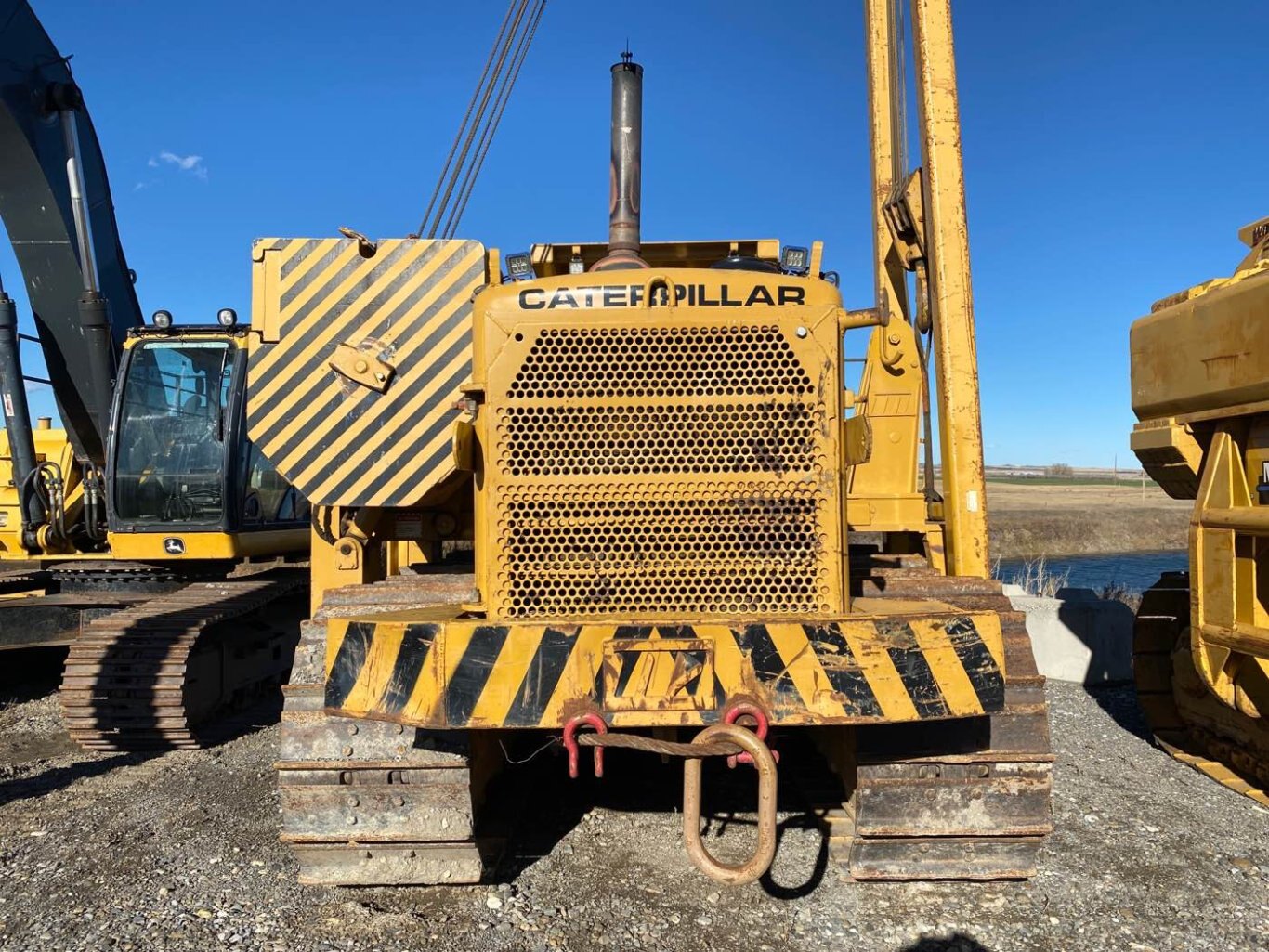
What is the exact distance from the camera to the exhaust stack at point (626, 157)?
12.6 ft

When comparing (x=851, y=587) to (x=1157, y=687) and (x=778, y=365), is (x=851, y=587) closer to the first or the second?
(x=778, y=365)

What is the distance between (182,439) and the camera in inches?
266

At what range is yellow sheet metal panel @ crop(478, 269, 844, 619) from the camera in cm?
289

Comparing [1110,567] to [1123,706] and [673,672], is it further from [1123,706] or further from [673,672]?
[673,672]

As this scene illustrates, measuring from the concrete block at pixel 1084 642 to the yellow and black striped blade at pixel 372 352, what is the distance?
5.26m

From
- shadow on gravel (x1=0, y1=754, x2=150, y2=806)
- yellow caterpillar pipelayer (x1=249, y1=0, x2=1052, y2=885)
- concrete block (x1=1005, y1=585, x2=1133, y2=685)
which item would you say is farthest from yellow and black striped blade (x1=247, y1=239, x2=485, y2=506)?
concrete block (x1=1005, y1=585, x2=1133, y2=685)

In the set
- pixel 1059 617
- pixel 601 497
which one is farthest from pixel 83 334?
pixel 1059 617

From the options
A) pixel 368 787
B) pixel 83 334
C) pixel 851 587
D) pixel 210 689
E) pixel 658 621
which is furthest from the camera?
pixel 83 334

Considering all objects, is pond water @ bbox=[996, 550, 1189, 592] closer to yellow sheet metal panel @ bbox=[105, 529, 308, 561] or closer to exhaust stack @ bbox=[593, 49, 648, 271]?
yellow sheet metal panel @ bbox=[105, 529, 308, 561]

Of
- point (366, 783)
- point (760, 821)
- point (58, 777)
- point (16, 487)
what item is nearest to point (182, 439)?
point (16, 487)

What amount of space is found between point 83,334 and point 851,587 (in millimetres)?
7398

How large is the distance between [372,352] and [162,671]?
3004mm

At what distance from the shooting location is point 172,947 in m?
3.12

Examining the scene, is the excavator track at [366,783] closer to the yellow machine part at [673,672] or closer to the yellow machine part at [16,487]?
the yellow machine part at [673,672]
